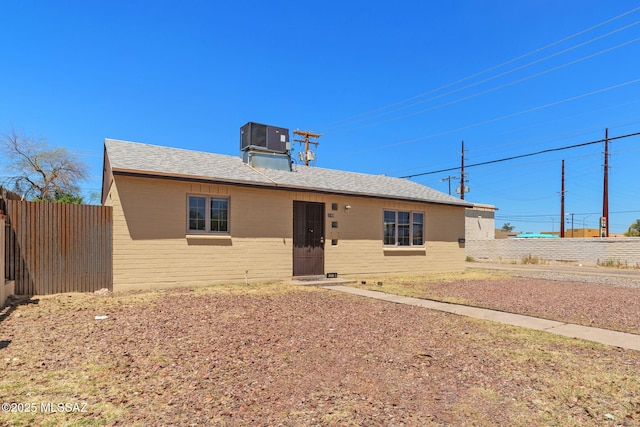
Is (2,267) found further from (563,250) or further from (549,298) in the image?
(563,250)

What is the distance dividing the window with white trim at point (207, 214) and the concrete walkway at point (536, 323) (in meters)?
5.09

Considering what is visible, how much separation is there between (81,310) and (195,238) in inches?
154

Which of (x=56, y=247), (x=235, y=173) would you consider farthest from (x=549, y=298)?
(x=56, y=247)

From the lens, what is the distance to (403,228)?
1609cm

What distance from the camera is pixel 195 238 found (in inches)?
444

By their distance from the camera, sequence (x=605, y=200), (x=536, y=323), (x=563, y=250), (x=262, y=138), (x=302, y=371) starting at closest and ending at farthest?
(x=302, y=371), (x=536, y=323), (x=262, y=138), (x=563, y=250), (x=605, y=200)

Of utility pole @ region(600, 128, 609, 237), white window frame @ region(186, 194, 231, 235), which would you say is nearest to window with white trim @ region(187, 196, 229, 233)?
white window frame @ region(186, 194, 231, 235)

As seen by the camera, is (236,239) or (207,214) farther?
(236,239)

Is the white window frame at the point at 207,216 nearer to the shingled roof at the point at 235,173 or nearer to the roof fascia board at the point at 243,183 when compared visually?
the roof fascia board at the point at 243,183

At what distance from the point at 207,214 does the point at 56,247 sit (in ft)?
12.7

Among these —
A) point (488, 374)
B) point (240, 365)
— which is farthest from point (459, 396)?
point (240, 365)

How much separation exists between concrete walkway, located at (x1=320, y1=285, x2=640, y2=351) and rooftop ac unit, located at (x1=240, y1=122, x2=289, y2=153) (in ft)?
24.8

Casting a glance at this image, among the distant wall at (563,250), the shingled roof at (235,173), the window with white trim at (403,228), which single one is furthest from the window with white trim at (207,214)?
the distant wall at (563,250)

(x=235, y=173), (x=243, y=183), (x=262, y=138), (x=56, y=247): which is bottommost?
(x=56, y=247)
